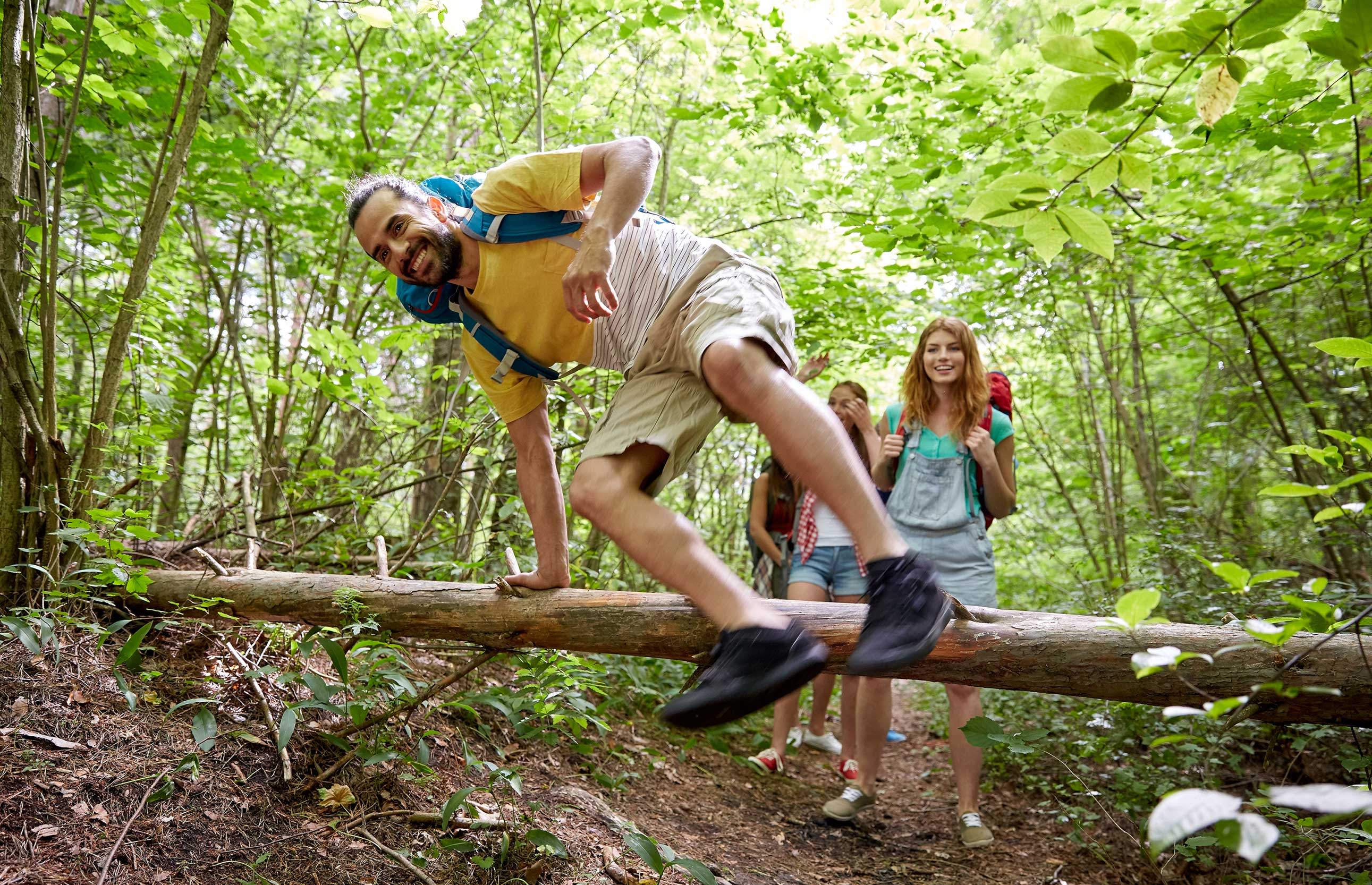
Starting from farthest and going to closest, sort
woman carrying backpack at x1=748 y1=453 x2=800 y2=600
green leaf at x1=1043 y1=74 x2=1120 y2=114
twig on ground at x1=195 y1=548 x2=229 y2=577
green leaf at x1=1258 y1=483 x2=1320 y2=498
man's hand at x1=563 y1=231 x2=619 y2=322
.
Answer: woman carrying backpack at x1=748 y1=453 x2=800 y2=600
twig on ground at x1=195 y1=548 x2=229 y2=577
man's hand at x1=563 y1=231 x2=619 y2=322
green leaf at x1=1043 y1=74 x2=1120 y2=114
green leaf at x1=1258 y1=483 x2=1320 y2=498

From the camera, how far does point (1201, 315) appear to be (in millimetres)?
6605

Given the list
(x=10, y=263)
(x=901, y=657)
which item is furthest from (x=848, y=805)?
(x=10, y=263)

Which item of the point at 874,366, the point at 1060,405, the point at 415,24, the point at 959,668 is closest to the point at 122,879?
the point at 959,668

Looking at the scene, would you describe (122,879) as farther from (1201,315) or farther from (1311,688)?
(1201,315)

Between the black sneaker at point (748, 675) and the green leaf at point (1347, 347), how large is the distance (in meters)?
1.14

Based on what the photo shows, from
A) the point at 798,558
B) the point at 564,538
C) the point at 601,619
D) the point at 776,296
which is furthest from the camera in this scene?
the point at 798,558

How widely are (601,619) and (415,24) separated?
12.5 ft

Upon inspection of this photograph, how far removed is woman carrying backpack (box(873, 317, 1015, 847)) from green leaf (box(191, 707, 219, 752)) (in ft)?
8.46

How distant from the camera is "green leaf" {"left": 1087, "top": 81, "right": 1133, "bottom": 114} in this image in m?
1.37

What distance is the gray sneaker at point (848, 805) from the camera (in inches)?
144

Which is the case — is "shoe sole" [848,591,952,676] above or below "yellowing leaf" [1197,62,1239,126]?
below

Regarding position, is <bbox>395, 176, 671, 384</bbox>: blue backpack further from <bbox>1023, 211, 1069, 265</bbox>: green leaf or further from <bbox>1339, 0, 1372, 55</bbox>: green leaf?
<bbox>1339, 0, 1372, 55</bbox>: green leaf

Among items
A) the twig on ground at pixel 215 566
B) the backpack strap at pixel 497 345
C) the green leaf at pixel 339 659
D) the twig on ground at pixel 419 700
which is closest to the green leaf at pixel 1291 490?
the backpack strap at pixel 497 345

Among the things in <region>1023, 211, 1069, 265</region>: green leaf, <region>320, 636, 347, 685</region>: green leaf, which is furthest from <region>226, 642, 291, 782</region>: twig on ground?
<region>1023, 211, 1069, 265</region>: green leaf
